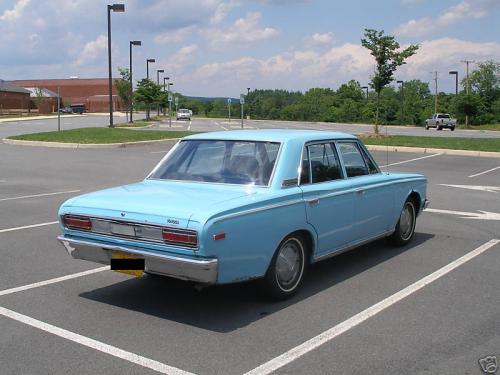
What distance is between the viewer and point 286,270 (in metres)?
5.29

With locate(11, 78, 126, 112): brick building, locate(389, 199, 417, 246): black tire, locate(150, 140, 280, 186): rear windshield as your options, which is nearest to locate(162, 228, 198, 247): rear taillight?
Answer: locate(150, 140, 280, 186): rear windshield

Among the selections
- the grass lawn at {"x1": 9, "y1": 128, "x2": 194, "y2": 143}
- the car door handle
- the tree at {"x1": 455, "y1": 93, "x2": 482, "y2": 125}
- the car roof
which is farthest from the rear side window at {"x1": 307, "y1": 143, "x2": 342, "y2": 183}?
the tree at {"x1": 455, "y1": 93, "x2": 482, "y2": 125}

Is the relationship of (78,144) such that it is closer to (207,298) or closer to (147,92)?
(207,298)

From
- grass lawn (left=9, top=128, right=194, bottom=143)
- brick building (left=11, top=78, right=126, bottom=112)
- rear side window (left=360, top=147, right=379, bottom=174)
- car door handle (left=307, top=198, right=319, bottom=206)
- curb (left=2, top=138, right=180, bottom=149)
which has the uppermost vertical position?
brick building (left=11, top=78, right=126, bottom=112)

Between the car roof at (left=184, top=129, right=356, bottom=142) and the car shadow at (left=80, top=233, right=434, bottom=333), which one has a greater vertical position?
the car roof at (left=184, top=129, right=356, bottom=142)

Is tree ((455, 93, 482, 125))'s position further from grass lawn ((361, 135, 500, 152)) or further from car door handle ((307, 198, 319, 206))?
car door handle ((307, 198, 319, 206))

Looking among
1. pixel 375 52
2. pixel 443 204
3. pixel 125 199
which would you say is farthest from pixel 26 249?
pixel 375 52

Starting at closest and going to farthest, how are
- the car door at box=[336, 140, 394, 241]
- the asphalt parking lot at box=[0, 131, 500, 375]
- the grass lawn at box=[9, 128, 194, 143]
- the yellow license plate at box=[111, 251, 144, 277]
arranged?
the asphalt parking lot at box=[0, 131, 500, 375]
the yellow license plate at box=[111, 251, 144, 277]
the car door at box=[336, 140, 394, 241]
the grass lawn at box=[9, 128, 194, 143]

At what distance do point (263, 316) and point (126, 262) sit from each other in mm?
1210

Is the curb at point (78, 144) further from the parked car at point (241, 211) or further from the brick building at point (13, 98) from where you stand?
the brick building at point (13, 98)

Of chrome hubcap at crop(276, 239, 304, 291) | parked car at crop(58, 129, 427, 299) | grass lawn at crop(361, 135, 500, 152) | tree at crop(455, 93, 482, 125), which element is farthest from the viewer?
tree at crop(455, 93, 482, 125)

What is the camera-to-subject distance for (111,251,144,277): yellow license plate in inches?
187

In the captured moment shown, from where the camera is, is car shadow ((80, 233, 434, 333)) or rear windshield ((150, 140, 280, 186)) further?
rear windshield ((150, 140, 280, 186))

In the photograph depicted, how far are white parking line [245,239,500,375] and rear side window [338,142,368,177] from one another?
132 centimetres
